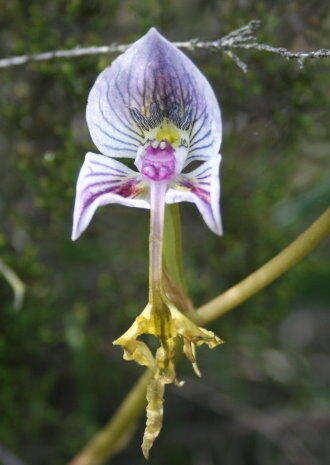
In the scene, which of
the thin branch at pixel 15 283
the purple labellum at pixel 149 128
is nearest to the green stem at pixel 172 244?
the purple labellum at pixel 149 128

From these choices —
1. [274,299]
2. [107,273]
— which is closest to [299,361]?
[274,299]

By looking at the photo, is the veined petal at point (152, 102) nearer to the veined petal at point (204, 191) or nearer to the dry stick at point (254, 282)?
the veined petal at point (204, 191)

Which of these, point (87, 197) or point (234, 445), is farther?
point (234, 445)

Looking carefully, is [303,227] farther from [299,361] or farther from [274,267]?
[274,267]

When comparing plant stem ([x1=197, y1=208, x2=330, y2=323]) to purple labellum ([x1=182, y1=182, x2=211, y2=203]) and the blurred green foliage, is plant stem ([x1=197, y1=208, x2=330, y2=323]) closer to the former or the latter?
purple labellum ([x1=182, y1=182, x2=211, y2=203])

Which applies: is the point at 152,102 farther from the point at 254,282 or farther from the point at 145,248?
the point at 145,248

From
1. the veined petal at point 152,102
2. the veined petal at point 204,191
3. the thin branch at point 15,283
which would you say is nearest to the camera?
the veined petal at point 204,191
